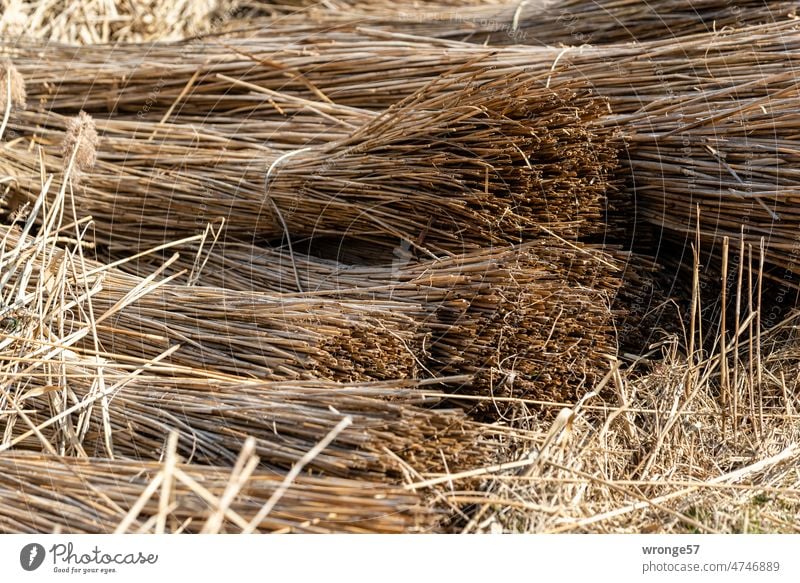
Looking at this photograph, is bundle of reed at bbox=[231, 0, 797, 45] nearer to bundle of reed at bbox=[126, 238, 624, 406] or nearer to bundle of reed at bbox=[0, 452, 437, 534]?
bundle of reed at bbox=[126, 238, 624, 406]

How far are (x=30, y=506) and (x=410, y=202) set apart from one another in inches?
47.8

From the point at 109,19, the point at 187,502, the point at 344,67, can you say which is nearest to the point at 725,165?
the point at 344,67

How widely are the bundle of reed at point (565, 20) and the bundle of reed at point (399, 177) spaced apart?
0.68 metres

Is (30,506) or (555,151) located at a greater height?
(555,151)

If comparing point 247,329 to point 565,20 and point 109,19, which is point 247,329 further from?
point 109,19

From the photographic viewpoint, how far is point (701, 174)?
223 centimetres

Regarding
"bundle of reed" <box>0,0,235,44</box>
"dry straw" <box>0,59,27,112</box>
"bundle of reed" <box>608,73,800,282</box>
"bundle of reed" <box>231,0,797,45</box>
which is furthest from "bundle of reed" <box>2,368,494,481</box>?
"bundle of reed" <box>0,0,235,44</box>

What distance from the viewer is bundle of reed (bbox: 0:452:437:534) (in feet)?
5.29

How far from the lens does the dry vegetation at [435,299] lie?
177 cm

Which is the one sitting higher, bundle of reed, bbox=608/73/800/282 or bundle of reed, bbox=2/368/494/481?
bundle of reed, bbox=608/73/800/282

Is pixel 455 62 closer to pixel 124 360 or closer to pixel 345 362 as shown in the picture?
pixel 345 362

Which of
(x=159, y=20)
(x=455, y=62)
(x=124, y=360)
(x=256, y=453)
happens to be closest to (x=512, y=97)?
(x=455, y=62)

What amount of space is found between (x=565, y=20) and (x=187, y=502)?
7.10 feet

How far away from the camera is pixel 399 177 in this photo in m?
2.25
